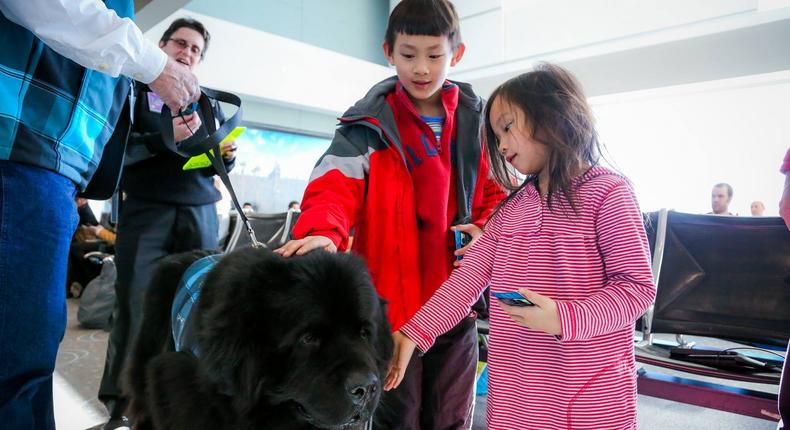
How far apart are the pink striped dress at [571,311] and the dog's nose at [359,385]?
19 cm

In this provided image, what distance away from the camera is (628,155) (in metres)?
10.5

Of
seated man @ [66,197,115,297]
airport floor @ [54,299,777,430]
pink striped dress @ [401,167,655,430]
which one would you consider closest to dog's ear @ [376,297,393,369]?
pink striped dress @ [401,167,655,430]

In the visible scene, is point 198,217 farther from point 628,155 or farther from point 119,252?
point 628,155

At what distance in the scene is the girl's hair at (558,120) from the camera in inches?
50.8

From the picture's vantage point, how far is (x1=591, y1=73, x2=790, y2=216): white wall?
8891 millimetres

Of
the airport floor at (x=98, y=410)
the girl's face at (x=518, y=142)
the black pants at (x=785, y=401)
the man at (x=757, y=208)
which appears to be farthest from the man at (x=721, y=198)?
the girl's face at (x=518, y=142)

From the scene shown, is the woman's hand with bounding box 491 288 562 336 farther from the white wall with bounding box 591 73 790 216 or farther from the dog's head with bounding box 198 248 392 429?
the white wall with bounding box 591 73 790 216

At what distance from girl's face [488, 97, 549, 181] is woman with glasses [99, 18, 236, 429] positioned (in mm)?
1450

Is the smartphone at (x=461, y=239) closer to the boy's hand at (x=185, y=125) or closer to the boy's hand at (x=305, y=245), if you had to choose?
the boy's hand at (x=305, y=245)

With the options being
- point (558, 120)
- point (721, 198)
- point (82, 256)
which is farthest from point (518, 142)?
point (721, 198)

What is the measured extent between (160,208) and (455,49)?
1557mm

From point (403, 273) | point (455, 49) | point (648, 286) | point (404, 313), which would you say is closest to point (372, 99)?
point (455, 49)

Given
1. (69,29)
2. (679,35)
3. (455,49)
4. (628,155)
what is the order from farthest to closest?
(628,155) → (679,35) → (455,49) → (69,29)

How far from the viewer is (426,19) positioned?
164 cm
